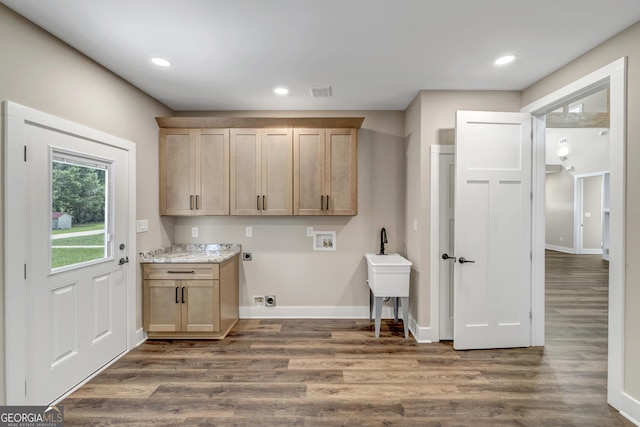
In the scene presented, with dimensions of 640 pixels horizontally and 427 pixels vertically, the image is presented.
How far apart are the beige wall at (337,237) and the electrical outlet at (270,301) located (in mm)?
55

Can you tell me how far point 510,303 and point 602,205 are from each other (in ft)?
27.9

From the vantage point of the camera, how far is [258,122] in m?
3.46

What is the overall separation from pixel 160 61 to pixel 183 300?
93.0 inches

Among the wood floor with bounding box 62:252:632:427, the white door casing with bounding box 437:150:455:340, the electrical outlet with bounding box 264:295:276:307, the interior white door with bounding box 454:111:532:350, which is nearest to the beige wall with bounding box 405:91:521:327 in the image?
the white door casing with bounding box 437:150:455:340

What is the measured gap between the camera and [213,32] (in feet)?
6.84

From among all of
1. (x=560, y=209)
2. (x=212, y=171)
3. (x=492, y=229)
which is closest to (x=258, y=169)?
(x=212, y=171)

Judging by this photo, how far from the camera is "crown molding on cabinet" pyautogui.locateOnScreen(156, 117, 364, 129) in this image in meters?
3.41

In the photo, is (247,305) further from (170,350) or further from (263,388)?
(263,388)

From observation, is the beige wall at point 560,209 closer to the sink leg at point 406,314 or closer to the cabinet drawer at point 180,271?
the sink leg at point 406,314

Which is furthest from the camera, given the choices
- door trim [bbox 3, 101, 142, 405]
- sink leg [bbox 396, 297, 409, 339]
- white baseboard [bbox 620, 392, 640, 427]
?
sink leg [bbox 396, 297, 409, 339]

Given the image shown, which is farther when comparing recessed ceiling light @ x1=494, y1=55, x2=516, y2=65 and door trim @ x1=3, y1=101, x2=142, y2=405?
recessed ceiling light @ x1=494, y1=55, x2=516, y2=65

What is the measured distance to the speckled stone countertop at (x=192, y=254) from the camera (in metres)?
3.10

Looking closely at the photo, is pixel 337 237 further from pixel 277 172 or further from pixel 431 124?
pixel 431 124

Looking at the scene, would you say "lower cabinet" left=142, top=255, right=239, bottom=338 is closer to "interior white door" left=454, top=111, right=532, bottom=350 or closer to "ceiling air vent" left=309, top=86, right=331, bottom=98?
"ceiling air vent" left=309, top=86, right=331, bottom=98
